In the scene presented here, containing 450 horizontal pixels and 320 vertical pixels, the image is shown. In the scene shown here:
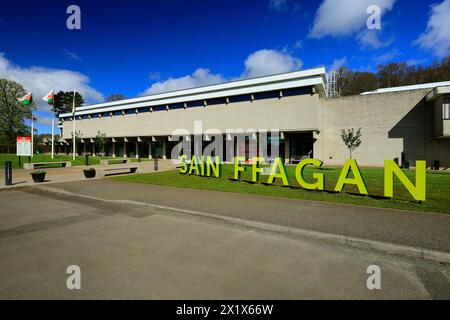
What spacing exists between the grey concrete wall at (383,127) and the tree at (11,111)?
204 ft

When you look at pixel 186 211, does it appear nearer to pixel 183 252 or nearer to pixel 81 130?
pixel 183 252

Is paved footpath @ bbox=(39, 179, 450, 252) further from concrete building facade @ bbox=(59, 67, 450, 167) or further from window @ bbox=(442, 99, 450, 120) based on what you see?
window @ bbox=(442, 99, 450, 120)

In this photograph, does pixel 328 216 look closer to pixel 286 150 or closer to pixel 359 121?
pixel 286 150

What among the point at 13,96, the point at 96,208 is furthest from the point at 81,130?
the point at 96,208

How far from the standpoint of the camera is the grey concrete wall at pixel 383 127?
898 inches

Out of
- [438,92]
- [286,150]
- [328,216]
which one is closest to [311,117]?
[286,150]

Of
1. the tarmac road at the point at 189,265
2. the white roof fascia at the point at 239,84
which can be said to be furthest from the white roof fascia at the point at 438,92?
the tarmac road at the point at 189,265

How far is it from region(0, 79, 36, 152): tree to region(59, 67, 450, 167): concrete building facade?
119 ft

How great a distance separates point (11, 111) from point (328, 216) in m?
70.8

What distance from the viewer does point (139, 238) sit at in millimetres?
5070

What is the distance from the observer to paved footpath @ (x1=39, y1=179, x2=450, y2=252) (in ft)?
16.1

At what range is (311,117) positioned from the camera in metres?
26.0

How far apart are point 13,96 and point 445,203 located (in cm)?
7357
